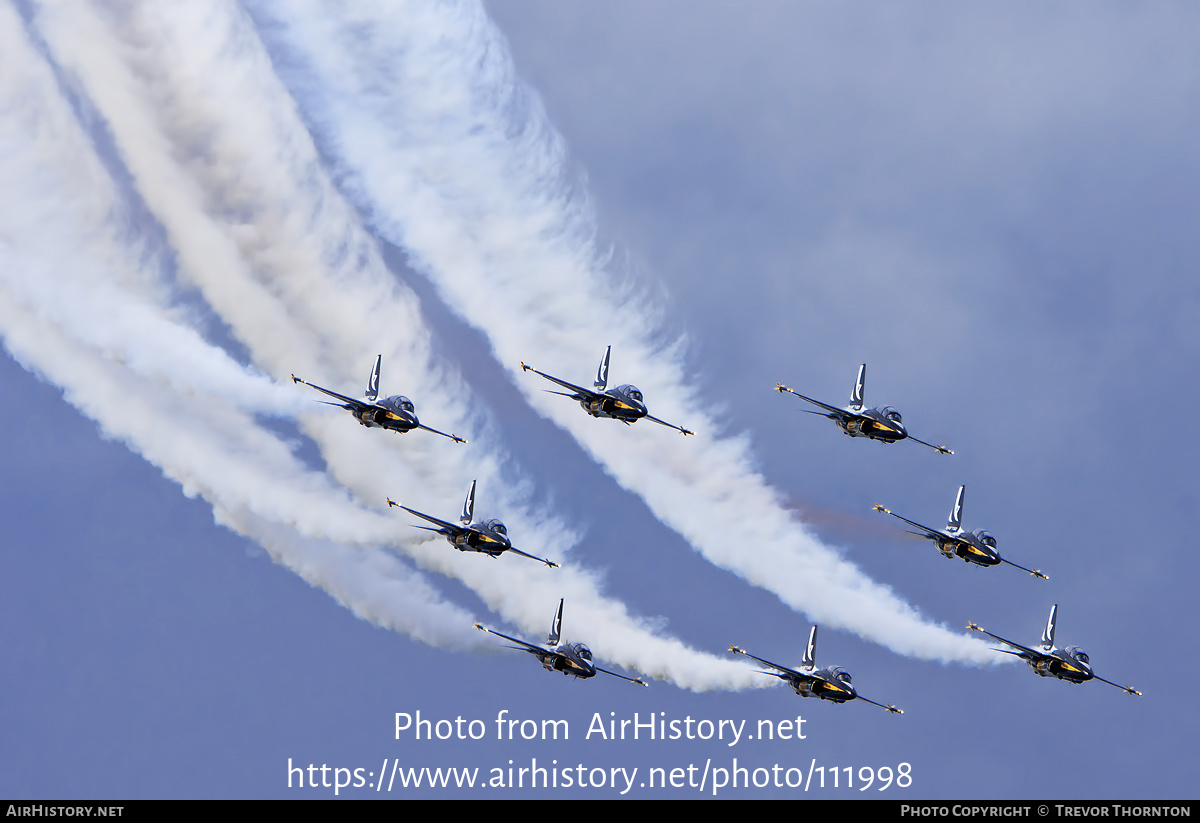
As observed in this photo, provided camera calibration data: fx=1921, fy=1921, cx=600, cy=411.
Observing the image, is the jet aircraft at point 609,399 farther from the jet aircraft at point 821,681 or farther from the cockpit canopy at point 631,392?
the jet aircraft at point 821,681

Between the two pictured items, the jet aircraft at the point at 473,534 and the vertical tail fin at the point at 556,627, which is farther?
the vertical tail fin at the point at 556,627

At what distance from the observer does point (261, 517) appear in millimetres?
95812

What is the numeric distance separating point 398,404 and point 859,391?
24256 mm

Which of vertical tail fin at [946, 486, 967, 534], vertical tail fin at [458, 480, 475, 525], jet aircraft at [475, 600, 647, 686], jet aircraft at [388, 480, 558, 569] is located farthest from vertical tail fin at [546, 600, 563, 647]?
vertical tail fin at [946, 486, 967, 534]

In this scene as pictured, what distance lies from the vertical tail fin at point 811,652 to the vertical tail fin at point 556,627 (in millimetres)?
13710

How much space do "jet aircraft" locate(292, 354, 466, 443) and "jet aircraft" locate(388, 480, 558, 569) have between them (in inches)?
173

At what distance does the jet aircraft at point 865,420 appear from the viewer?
9888 cm

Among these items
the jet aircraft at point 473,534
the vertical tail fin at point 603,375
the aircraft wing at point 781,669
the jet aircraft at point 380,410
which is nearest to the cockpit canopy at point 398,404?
the jet aircraft at point 380,410
